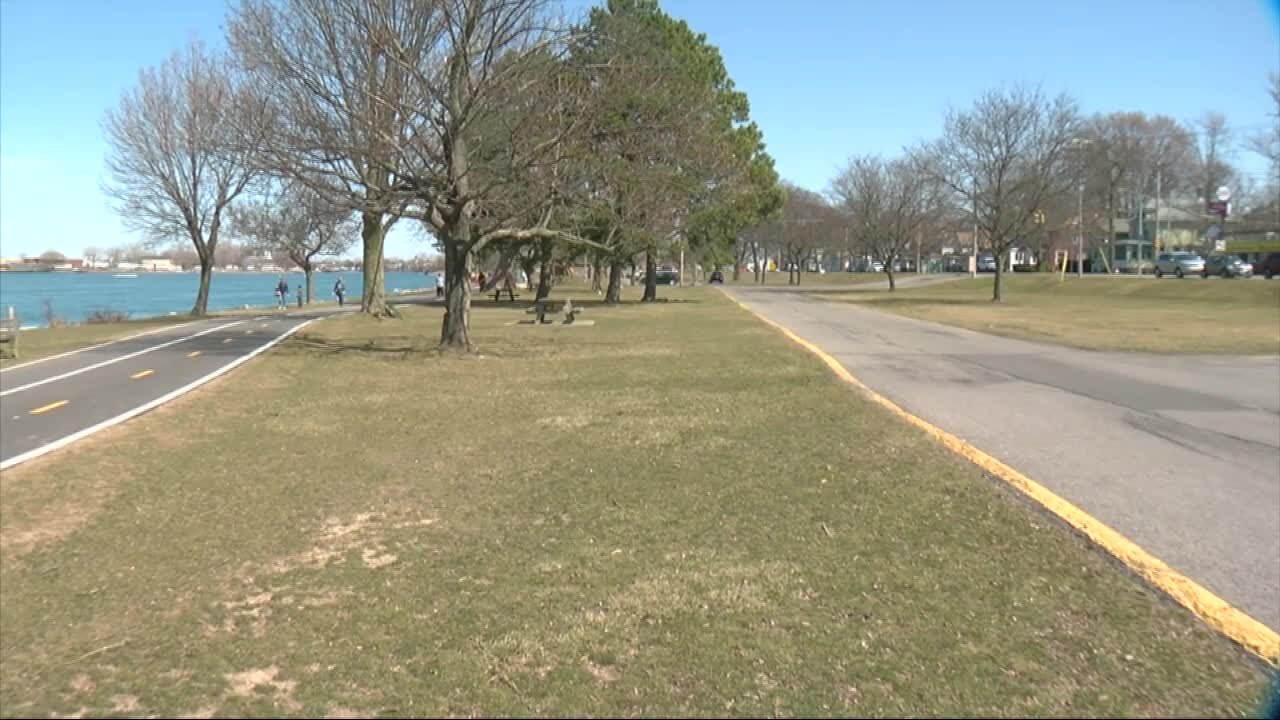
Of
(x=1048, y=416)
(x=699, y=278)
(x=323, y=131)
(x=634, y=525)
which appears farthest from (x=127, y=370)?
(x=699, y=278)

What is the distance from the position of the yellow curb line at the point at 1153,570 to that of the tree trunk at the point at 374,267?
2672 centimetres

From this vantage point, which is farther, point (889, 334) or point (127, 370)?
point (889, 334)

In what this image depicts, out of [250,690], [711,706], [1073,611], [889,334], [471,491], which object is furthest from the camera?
[889,334]

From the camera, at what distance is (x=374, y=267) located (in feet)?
108

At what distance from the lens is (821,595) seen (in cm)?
450

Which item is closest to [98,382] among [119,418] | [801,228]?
[119,418]

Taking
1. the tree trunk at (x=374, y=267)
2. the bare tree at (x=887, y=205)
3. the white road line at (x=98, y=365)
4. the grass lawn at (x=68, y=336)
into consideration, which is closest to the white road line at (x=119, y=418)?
the white road line at (x=98, y=365)

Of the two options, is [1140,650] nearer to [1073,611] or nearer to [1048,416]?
[1073,611]

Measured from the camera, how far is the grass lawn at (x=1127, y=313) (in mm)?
21297

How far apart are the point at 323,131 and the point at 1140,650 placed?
1580 cm

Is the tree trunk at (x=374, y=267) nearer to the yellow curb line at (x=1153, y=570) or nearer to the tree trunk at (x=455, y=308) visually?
the tree trunk at (x=455, y=308)

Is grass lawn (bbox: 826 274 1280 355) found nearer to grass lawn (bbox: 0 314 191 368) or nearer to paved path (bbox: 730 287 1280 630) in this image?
paved path (bbox: 730 287 1280 630)

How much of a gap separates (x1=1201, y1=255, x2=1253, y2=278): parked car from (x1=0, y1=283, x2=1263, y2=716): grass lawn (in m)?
56.1

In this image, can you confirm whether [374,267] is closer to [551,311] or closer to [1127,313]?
[551,311]
